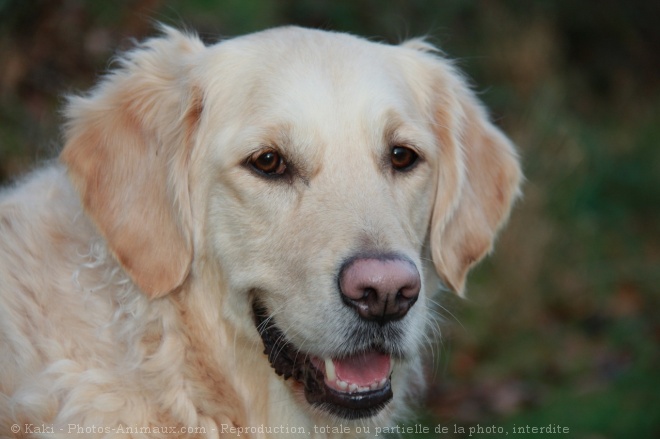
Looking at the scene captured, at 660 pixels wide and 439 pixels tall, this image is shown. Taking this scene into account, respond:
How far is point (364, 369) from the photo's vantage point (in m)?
3.40

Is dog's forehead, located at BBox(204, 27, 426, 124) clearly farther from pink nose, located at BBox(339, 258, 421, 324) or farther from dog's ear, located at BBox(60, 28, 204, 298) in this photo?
pink nose, located at BBox(339, 258, 421, 324)

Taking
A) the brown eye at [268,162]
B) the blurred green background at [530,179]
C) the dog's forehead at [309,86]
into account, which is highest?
the dog's forehead at [309,86]

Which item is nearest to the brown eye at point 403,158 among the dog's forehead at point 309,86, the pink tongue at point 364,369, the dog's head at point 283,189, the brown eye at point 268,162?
the dog's head at point 283,189

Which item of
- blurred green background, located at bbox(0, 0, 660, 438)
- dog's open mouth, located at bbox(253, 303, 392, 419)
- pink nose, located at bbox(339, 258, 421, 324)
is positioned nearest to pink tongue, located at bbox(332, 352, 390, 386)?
dog's open mouth, located at bbox(253, 303, 392, 419)

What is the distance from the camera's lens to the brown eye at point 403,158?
3.65 m

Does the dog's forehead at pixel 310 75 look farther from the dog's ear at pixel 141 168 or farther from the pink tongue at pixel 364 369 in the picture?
the pink tongue at pixel 364 369

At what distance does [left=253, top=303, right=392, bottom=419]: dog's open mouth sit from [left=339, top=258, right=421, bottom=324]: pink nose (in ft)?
0.99

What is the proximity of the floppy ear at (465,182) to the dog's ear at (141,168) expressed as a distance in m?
1.18

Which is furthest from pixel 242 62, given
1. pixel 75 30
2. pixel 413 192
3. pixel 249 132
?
pixel 75 30

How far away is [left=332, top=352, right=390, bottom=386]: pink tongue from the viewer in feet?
11.1

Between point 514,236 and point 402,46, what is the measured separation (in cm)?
434

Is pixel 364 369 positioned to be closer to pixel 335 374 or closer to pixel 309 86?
pixel 335 374

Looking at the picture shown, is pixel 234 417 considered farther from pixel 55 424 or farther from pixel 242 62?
pixel 242 62

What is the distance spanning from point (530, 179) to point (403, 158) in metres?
5.28
